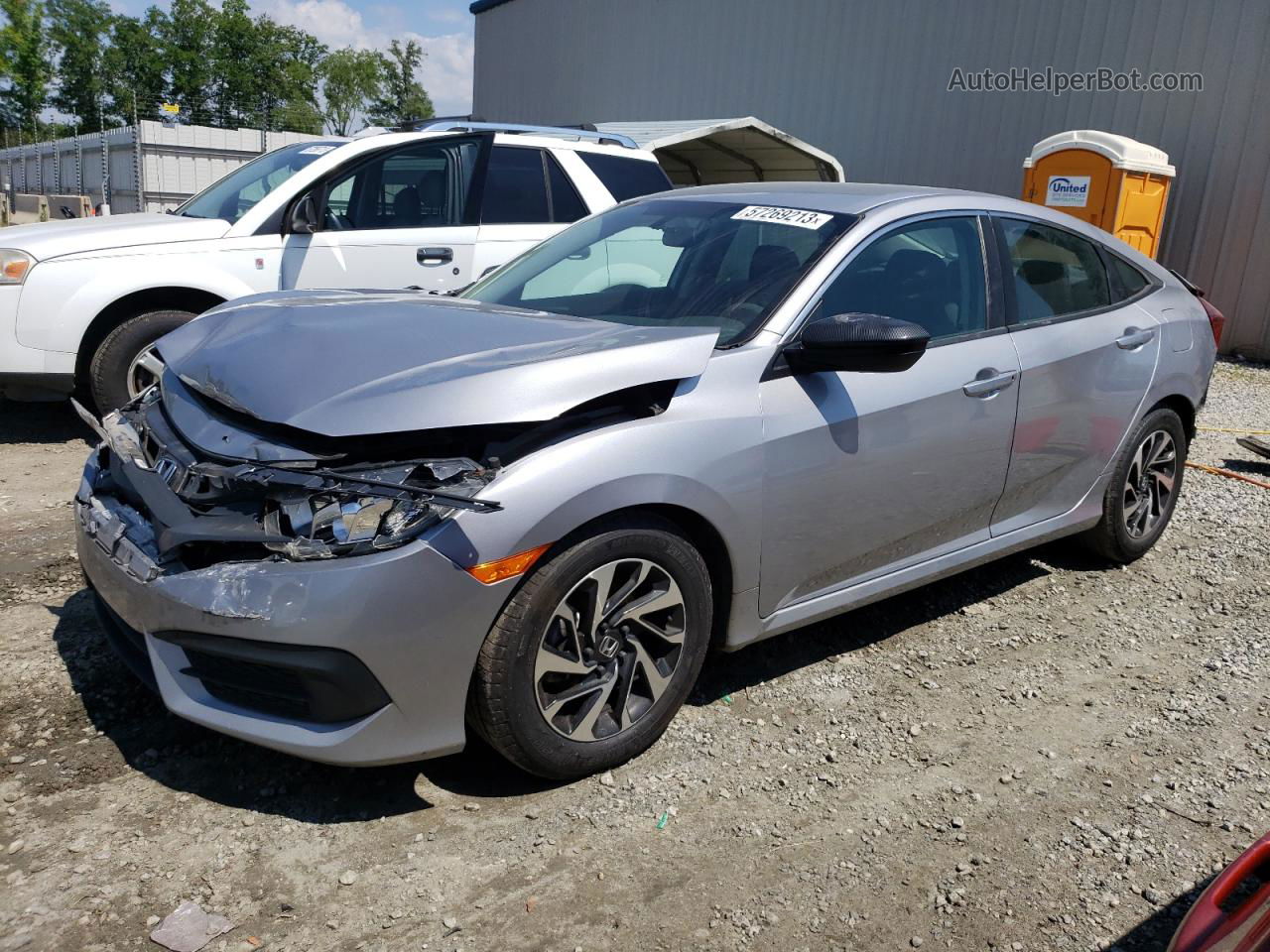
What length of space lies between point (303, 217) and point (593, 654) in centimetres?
424

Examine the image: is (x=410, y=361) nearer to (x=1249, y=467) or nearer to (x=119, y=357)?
(x=119, y=357)

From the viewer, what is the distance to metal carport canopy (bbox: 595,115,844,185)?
11078 mm

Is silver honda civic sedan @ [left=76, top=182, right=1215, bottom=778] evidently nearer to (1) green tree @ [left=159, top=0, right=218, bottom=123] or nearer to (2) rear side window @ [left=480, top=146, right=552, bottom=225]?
(2) rear side window @ [left=480, top=146, right=552, bottom=225]

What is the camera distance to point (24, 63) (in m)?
60.1

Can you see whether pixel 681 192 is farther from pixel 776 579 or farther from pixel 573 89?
pixel 573 89

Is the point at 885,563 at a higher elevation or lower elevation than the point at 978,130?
lower

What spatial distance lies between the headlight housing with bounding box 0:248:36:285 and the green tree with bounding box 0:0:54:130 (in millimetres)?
63001

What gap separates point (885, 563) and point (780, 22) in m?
13.9

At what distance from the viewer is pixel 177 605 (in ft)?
8.47

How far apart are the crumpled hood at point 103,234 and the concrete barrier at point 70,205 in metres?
14.8

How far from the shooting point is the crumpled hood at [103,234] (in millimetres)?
5680

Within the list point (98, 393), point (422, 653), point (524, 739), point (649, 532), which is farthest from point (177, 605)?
point (98, 393)

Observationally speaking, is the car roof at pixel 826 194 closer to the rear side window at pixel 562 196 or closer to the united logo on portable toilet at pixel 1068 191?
the rear side window at pixel 562 196

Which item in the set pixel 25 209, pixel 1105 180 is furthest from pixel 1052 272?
pixel 25 209
